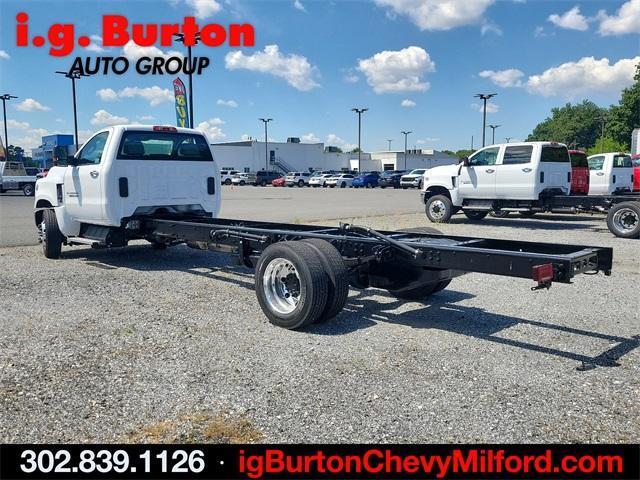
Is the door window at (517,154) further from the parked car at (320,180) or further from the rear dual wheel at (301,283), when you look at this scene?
the parked car at (320,180)

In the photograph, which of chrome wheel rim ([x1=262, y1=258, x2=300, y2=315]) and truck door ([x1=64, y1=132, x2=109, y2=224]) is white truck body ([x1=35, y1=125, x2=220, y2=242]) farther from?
chrome wheel rim ([x1=262, y1=258, x2=300, y2=315])

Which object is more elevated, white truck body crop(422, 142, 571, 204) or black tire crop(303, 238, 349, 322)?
white truck body crop(422, 142, 571, 204)

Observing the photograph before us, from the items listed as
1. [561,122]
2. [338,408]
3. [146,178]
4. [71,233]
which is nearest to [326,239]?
[338,408]

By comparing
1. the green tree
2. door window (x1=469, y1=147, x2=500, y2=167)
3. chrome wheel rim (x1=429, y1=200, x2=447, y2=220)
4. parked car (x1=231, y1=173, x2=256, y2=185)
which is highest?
the green tree

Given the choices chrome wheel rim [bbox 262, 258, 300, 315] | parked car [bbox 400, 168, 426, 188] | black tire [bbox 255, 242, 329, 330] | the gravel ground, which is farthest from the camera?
parked car [bbox 400, 168, 426, 188]

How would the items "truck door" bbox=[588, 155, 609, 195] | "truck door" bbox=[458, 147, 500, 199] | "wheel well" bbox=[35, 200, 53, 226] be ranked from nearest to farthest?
"wheel well" bbox=[35, 200, 53, 226] → "truck door" bbox=[458, 147, 500, 199] → "truck door" bbox=[588, 155, 609, 195]

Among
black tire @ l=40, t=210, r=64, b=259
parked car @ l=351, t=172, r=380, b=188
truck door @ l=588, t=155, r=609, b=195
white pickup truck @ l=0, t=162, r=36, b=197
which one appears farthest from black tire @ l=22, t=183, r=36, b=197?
truck door @ l=588, t=155, r=609, b=195

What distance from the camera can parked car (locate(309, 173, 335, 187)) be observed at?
53225 millimetres

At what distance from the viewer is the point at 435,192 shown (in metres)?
16.2

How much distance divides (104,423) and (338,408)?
4.64 feet

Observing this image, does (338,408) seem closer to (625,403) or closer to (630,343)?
(625,403)

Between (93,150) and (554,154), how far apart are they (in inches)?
434

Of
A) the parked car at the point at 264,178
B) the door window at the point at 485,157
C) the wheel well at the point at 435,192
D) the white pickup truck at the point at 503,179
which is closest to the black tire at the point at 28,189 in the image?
the parked car at the point at 264,178

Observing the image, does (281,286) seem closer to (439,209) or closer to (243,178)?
(439,209)
